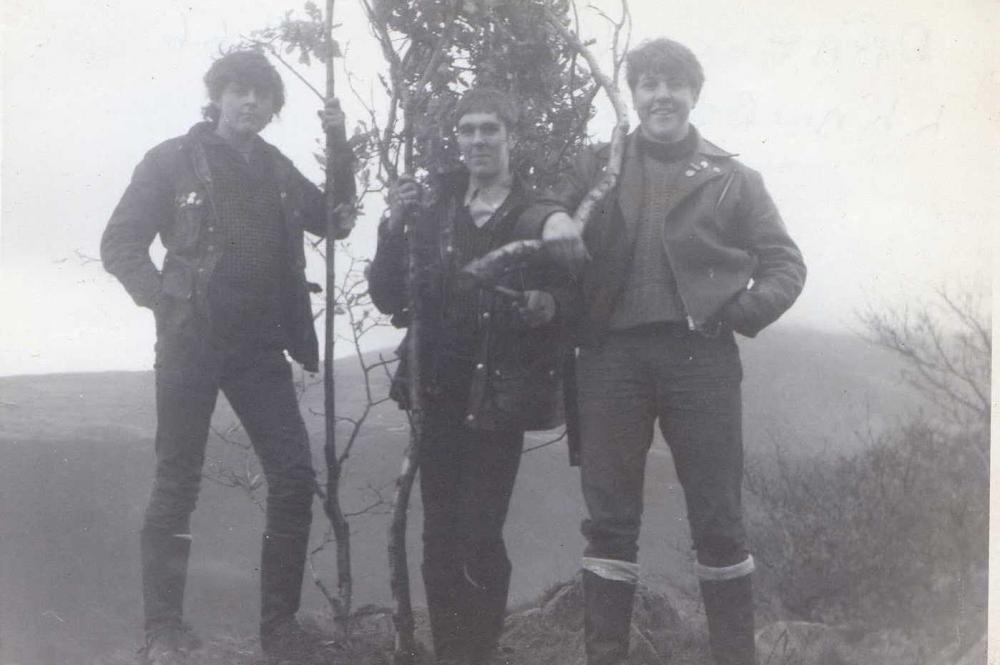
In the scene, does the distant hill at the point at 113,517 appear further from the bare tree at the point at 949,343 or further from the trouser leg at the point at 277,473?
the bare tree at the point at 949,343

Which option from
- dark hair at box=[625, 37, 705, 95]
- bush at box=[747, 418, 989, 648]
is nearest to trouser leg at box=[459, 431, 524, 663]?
dark hair at box=[625, 37, 705, 95]

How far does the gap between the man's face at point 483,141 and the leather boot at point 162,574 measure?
134cm

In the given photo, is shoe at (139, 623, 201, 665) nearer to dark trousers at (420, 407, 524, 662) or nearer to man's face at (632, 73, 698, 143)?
dark trousers at (420, 407, 524, 662)

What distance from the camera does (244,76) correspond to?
117 inches

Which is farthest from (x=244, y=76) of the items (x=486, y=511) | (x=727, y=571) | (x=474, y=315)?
(x=727, y=571)

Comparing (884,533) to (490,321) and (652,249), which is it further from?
(490,321)

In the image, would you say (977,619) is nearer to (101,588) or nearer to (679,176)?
(679,176)

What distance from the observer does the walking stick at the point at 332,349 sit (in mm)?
2896

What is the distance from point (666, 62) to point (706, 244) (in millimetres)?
516

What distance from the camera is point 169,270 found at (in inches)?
111

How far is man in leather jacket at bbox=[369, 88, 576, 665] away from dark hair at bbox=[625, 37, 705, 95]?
0.38m

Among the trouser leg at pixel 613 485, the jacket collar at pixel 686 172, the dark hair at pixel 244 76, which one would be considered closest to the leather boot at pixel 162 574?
the trouser leg at pixel 613 485

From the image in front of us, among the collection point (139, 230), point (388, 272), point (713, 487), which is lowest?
point (713, 487)

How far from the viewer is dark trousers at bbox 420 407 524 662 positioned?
2.68m
